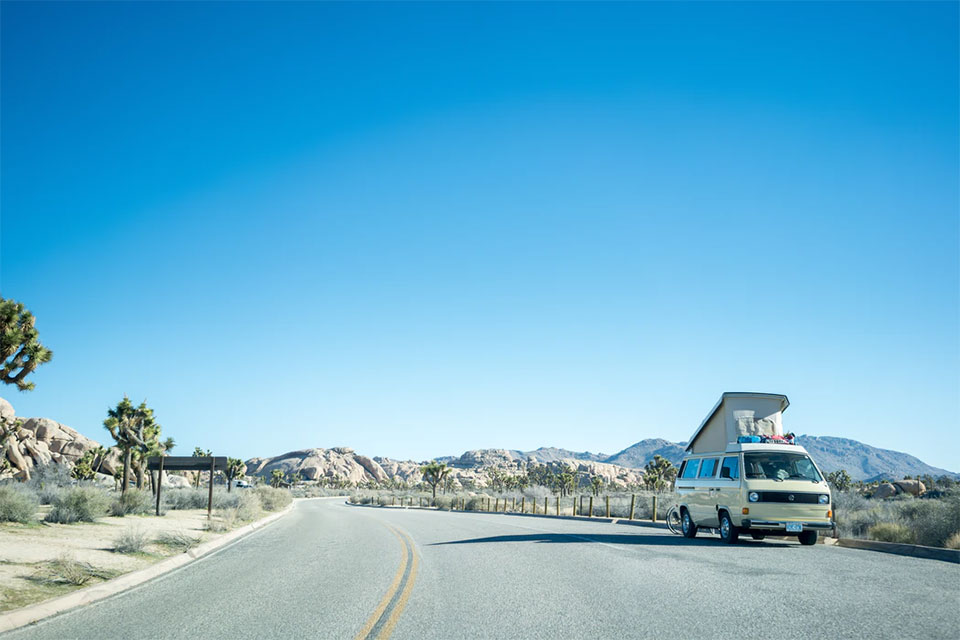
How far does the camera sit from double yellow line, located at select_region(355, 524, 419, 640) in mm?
7016

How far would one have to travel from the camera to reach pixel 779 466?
1608cm

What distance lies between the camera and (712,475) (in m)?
17.1

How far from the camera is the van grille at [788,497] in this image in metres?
15.2

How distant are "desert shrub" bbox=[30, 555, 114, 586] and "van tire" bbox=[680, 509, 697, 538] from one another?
13603 millimetres

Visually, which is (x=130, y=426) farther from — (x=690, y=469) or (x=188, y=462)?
(x=690, y=469)

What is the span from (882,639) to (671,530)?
1468cm

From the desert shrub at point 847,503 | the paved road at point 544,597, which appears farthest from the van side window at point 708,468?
the desert shrub at point 847,503

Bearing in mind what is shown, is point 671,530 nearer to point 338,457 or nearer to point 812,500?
point 812,500

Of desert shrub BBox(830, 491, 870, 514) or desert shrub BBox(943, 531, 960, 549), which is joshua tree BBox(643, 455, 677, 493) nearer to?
desert shrub BBox(830, 491, 870, 514)

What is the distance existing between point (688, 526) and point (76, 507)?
17970 mm

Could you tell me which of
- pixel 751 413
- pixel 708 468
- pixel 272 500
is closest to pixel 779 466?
pixel 708 468

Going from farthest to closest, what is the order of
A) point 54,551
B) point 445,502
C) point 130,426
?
point 445,502
point 130,426
point 54,551

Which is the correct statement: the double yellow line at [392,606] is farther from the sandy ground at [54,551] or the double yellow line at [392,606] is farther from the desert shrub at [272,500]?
the desert shrub at [272,500]

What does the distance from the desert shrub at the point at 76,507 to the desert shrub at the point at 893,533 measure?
2205 centimetres
